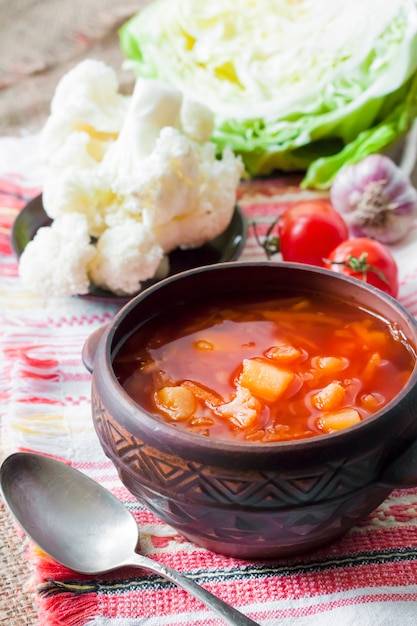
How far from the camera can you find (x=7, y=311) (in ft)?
6.95

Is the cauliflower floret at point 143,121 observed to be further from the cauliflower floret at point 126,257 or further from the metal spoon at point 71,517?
the metal spoon at point 71,517

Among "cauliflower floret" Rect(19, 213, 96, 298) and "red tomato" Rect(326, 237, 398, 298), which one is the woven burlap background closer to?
"cauliflower floret" Rect(19, 213, 96, 298)

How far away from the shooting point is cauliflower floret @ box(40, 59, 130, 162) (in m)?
2.30

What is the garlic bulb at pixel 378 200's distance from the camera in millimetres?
2365

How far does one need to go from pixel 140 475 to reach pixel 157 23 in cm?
220

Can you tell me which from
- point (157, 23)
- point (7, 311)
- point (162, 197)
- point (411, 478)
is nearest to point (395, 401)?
point (411, 478)

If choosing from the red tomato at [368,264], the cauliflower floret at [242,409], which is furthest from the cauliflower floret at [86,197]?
the cauliflower floret at [242,409]

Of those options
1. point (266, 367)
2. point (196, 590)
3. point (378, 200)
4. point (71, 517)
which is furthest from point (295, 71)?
point (196, 590)

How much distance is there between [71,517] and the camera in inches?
55.9

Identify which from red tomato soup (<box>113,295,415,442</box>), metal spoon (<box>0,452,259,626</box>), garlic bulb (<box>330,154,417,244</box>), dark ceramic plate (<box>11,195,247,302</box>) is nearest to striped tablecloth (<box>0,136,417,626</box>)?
metal spoon (<box>0,452,259,626</box>)

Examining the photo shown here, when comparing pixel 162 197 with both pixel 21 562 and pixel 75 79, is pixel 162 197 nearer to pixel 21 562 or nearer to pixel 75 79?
pixel 75 79

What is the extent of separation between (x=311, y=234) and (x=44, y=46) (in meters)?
1.92

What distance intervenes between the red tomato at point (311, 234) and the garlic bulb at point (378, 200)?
0.43 feet

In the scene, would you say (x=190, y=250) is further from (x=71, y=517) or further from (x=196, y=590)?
(x=196, y=590)
